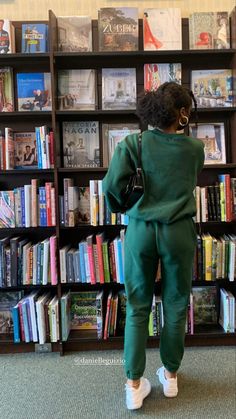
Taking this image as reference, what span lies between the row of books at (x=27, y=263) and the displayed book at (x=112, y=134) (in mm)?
598

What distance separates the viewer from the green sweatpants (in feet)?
4.54

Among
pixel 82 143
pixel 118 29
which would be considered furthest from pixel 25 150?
pixel 118 29

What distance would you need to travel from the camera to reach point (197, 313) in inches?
84.0

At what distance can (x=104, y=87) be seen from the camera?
2.03 m

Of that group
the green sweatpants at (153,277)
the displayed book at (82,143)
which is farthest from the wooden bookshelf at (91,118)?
the green sweatpants at (153,277)

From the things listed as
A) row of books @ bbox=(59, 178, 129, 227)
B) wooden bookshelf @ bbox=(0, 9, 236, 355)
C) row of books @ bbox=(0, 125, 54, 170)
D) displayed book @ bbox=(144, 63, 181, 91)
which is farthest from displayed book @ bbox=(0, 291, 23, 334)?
displayed book @ bbox=(144, 63, 181, 91)

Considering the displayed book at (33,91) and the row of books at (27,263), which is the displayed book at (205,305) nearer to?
the row of books at (27,263)

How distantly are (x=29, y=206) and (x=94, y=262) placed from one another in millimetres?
484

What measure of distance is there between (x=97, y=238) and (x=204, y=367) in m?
0.89

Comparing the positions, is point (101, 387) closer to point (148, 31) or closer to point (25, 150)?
point (25, 150)

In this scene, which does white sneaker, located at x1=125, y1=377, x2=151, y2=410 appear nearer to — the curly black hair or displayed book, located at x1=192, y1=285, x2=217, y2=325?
displayed book, located at x1=192, y1=285, x2=217, y2=325

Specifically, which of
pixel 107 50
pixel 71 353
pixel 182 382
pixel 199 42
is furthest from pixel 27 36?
pixel 182 382

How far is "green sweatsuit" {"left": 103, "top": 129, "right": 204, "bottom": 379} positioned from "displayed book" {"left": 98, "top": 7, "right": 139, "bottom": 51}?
856mm

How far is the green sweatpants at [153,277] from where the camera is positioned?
138 cm
